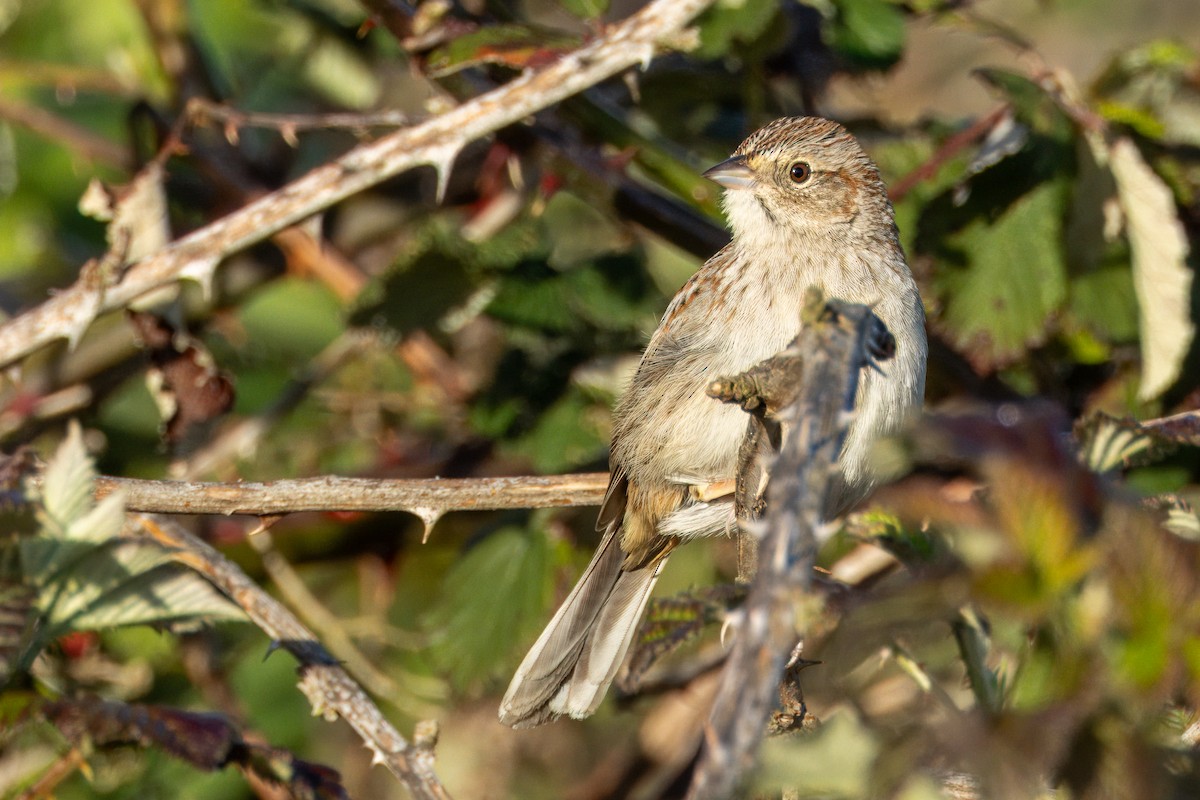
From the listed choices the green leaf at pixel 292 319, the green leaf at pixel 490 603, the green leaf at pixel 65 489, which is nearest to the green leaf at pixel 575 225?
the green leaf at pixel 292 319

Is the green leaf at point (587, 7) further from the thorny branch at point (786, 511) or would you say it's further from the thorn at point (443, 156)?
the thorny branch at point (786, 511)

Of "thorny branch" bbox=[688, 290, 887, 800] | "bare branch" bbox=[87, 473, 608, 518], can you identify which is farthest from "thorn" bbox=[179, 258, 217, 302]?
"thorny branch" bbox=[688, 290, 887, 800]

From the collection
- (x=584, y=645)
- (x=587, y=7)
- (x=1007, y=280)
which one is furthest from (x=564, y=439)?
(x=1007, y=280)

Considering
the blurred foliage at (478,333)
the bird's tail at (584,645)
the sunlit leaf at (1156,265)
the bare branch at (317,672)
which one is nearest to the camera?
the bare branch at (317,672)

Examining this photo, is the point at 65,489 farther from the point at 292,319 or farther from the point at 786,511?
the point at 292,319

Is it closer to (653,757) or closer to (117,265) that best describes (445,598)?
(653,757)

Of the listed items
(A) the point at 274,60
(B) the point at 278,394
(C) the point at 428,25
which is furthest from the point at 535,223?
(A) the point at 274,60
